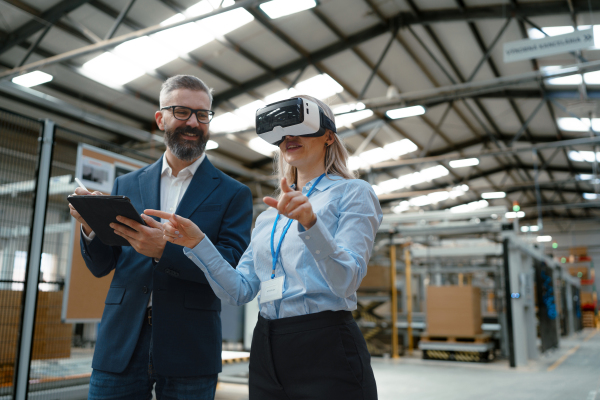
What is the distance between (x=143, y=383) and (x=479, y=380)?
7104 mm

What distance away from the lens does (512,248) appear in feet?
31.0

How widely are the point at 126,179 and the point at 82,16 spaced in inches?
302

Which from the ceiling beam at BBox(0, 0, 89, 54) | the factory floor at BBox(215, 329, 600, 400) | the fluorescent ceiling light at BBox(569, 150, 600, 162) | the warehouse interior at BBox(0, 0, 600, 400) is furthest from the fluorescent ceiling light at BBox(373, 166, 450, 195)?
the ceiling beam at BBox(0, 0, 89, 54)

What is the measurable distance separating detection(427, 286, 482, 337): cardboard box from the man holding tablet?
9.24 m

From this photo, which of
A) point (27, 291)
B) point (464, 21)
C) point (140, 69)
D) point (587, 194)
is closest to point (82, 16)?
point (140, 69)

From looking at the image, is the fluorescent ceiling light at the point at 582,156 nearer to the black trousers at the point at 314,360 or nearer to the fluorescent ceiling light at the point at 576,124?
the fluorescent ceiling light at the point at 576,124

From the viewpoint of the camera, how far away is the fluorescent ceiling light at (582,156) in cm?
1808

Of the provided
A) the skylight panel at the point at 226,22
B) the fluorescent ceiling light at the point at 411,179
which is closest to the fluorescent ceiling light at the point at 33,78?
the skylight panel at the point at 226,22

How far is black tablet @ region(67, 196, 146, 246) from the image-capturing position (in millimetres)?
1422

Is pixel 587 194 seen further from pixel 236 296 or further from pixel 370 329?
pixel 236 296

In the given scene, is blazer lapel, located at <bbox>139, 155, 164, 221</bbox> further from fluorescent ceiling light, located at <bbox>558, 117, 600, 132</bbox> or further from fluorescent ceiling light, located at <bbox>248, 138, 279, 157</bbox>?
fluorescent ceiling light, located at <bbox>558, 117, 600, 132</bbox>

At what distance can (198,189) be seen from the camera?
1782 mm

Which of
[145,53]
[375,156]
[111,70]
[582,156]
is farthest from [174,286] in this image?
[582,156]

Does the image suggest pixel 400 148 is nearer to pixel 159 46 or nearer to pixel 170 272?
pixel 159 46
